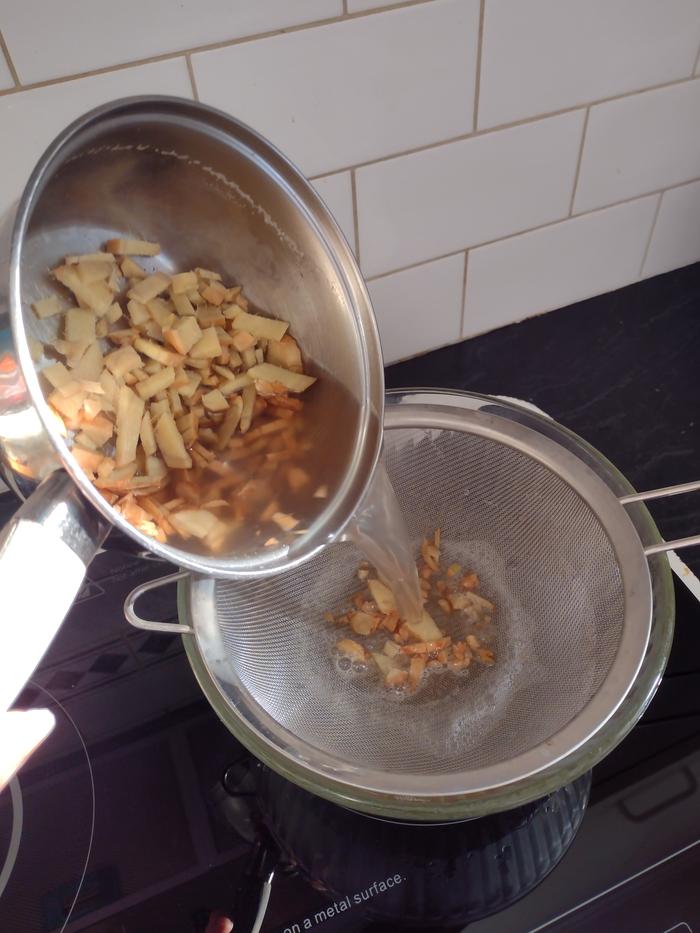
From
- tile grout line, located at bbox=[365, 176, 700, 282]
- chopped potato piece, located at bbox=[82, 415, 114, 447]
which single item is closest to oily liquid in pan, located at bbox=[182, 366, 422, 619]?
chopped potato piece, located at bbox=[82, 415, 114, 447]

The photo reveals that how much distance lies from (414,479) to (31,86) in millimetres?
659

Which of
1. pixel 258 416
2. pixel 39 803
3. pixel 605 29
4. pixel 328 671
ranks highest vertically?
pixel 605 29

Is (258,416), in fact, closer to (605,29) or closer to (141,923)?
(141,923)

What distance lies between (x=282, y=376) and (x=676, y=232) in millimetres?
883

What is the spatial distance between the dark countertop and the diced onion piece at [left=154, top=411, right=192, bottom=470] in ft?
1.94

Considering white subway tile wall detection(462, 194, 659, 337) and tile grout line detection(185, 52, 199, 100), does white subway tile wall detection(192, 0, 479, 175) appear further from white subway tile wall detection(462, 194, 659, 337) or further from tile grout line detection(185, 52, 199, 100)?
white subway tile wall detection(462, 194, 659, 337)

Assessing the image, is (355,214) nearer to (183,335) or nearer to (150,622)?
(183,335)

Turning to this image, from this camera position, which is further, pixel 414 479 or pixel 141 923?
pixel 414 479

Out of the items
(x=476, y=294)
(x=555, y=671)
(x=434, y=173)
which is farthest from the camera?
(x=476, y=294)

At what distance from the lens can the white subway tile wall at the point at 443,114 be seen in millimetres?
841

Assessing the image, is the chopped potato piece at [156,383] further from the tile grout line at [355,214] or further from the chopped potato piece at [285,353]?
the tile grout line at [355,214]

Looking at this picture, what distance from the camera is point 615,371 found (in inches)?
50.7

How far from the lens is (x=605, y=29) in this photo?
41.1 inches

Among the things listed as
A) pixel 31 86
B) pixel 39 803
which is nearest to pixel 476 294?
pixel 31 86
